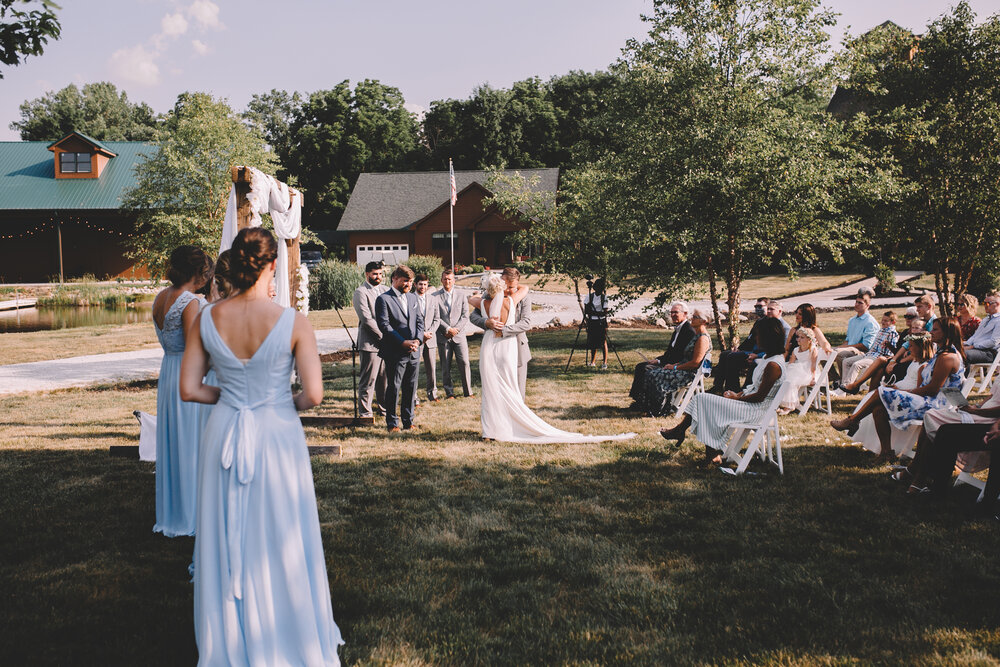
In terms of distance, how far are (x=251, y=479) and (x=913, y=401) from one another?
6.07m

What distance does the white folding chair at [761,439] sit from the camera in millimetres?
6461

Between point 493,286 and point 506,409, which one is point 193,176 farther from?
point 506,409

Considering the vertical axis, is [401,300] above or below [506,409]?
above

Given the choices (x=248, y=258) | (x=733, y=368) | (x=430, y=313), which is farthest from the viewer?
(x=733, y=368)

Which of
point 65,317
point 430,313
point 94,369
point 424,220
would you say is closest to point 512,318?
point 430,313

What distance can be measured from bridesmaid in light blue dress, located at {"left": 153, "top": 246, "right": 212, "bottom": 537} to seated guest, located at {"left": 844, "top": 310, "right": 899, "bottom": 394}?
912 centimetres

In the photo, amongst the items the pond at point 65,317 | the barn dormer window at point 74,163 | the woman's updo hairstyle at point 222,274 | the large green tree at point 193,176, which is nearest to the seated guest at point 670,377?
the woman's updo hairstyle at point 222,274

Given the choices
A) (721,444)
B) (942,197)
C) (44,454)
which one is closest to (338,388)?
(44,454)

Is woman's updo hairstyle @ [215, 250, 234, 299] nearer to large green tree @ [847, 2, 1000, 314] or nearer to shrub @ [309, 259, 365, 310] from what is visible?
large green tree @ [847, 2, 1000, 314]

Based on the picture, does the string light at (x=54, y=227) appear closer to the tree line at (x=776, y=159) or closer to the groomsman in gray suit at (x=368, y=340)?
the tree line at (x=776, y=159)

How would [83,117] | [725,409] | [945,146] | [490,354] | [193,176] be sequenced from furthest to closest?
[83,117] → [193,176] → [945,146] → [490,354] → [725,409]

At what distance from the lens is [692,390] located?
8156mm

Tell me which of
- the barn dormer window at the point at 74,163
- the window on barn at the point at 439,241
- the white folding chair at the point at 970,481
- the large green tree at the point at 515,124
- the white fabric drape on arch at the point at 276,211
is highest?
the large green tree at the point at 515,124

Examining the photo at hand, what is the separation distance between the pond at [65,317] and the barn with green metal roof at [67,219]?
12331mm
